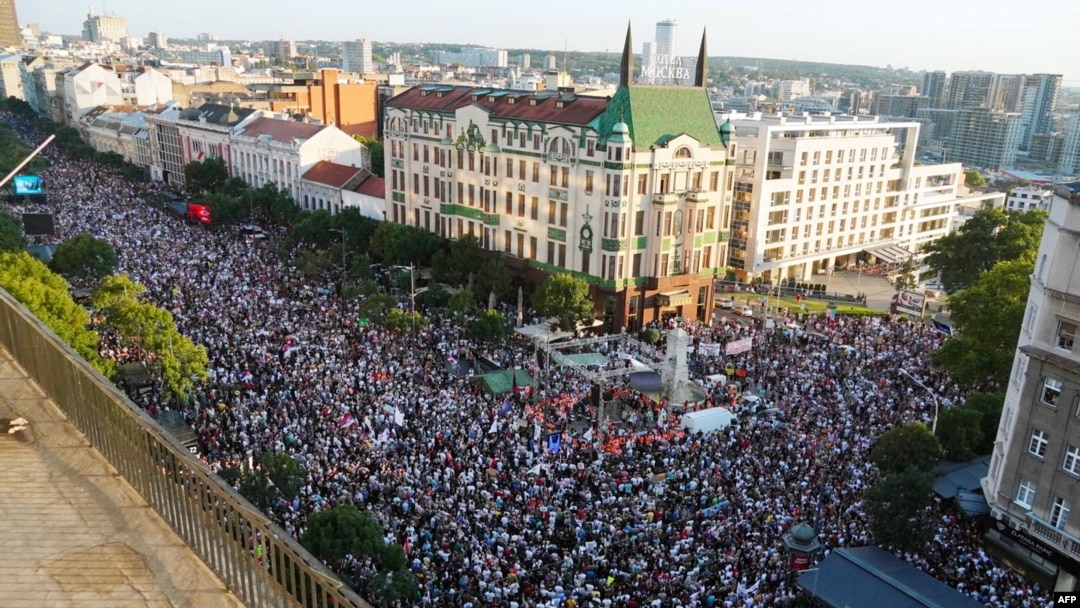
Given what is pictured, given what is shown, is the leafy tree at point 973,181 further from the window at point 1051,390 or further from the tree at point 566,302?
the window at point 1051,390

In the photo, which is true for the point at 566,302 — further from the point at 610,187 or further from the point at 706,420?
the point at 706,420

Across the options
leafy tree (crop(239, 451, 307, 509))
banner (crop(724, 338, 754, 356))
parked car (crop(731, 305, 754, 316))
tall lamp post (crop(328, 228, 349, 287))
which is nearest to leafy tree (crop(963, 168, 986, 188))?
parked car (crop(731, 305, 754, 316))

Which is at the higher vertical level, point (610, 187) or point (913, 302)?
point (610, 187)

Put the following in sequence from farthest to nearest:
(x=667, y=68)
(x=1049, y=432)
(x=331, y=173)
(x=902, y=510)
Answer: (x=331, y=173)
(x=667, y=68)
(x=1049, y=432)
(x=902, y=510)

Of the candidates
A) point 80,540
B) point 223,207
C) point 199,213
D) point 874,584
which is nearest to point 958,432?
point 874,584

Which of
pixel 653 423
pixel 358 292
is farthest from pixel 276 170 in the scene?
pixel 653 423

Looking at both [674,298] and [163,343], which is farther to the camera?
[674,298]

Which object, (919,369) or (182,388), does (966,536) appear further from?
(182,388)

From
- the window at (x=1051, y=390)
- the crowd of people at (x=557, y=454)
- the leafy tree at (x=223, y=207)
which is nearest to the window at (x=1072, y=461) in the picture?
the window at (x=1051, y=390)
